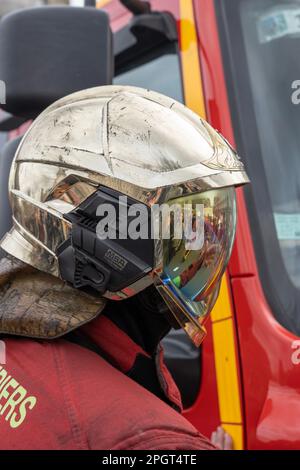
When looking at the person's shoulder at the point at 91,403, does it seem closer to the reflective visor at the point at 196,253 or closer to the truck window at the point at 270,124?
the reflective visor at the point at 196,253

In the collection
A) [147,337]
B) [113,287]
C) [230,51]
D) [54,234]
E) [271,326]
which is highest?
[230,51]

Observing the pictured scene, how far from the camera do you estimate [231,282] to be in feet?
6.68

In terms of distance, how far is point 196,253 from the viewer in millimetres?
1385

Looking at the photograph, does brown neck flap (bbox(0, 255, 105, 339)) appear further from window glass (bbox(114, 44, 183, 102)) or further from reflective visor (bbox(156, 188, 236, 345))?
window glass (bbox(114, 44, 183, 102))

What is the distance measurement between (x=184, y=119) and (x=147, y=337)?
1.55ft

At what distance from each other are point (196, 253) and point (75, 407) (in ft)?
1.46

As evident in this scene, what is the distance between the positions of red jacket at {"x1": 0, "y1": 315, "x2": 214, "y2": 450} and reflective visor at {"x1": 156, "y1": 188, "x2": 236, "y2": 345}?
228 mm

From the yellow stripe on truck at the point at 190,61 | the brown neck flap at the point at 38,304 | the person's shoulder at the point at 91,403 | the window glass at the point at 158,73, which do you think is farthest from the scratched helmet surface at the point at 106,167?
the window glass at the point at 158,73

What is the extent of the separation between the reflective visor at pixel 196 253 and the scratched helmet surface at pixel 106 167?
32mm

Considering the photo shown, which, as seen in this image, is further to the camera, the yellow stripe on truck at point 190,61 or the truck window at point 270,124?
the yellow stripe on truck at point 190,61

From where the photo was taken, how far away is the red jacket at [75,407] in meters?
1.04

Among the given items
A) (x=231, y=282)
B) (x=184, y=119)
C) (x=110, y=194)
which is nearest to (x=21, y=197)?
(x=110, y=194)

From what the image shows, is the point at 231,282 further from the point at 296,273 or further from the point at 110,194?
the point at 110,194

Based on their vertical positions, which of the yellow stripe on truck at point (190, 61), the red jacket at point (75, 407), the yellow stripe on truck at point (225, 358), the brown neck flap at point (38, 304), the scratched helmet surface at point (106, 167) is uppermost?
the yellow stripe on truck at point (190, 61)
